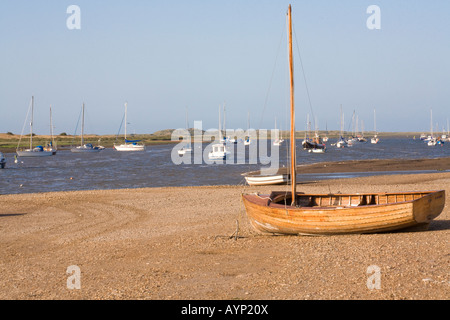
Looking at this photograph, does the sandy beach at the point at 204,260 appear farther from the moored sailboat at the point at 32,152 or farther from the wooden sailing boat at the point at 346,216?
the moored sailboat at the point at 32,152

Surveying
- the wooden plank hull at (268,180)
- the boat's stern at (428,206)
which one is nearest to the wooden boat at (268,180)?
the wooden plank hull at (268,180)

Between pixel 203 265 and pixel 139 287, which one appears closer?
pixel 139 287

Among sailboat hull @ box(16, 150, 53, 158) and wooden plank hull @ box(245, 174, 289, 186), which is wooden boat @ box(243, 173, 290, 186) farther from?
sailboat hull @ box(16, 150, 53, 158)

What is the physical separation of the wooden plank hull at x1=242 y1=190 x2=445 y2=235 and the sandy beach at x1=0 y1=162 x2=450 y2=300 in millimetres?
287

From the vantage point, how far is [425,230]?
1525cm

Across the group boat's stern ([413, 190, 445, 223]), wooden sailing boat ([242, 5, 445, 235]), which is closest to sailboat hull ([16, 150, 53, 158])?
wooden sailing boat ([242, 5, 445, 235])

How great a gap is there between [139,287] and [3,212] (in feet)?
50.9

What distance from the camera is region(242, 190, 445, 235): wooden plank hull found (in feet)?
46.6

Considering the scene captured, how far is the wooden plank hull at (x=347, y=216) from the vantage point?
1420 centimetres

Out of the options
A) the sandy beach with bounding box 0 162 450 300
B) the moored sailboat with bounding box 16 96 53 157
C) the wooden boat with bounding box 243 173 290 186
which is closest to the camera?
the sandy beach with bounding box 0 162 450 300

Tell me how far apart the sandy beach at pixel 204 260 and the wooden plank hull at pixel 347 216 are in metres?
0.29
